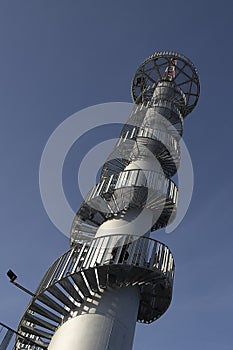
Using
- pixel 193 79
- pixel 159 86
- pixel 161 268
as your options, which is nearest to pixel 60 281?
pixel 161 268

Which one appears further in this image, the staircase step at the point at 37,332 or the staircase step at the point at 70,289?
the staircase step at the point at 37,332

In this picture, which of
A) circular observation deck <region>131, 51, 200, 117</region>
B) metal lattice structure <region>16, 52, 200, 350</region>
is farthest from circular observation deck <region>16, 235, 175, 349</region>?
circular observation deck <region>131, 51, 200, 117</region>

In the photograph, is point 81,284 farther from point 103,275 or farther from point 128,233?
point 128,233

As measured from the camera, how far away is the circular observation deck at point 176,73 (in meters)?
27.0

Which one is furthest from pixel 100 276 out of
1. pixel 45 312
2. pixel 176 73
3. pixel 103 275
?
pixel 176 73

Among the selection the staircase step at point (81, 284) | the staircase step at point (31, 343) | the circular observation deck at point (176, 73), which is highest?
the circular observation deck at point (176, 73)

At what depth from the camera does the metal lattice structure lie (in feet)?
38.1

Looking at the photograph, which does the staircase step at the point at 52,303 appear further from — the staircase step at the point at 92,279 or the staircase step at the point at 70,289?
the staircase step at the point at 92,279

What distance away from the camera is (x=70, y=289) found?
457 inches

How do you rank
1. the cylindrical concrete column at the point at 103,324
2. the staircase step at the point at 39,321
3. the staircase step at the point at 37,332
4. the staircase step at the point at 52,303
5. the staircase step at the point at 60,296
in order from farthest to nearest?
the staircase step at the point at 37,332 < the staircase step at the point at 39,321 < the staircase step at the point at 52,303 < the staircase step at the point at 60,296 < the cylindrical concrete column at the point at 103,324

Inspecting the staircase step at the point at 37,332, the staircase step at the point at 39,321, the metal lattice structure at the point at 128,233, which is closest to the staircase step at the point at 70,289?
the metal lattice structure at the point at 128,233

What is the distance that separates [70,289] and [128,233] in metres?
3.11

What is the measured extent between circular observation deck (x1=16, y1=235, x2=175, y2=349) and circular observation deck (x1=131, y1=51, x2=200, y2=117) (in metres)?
16.2

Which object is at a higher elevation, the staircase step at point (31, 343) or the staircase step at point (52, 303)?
the staircase step at point (52, 303)
